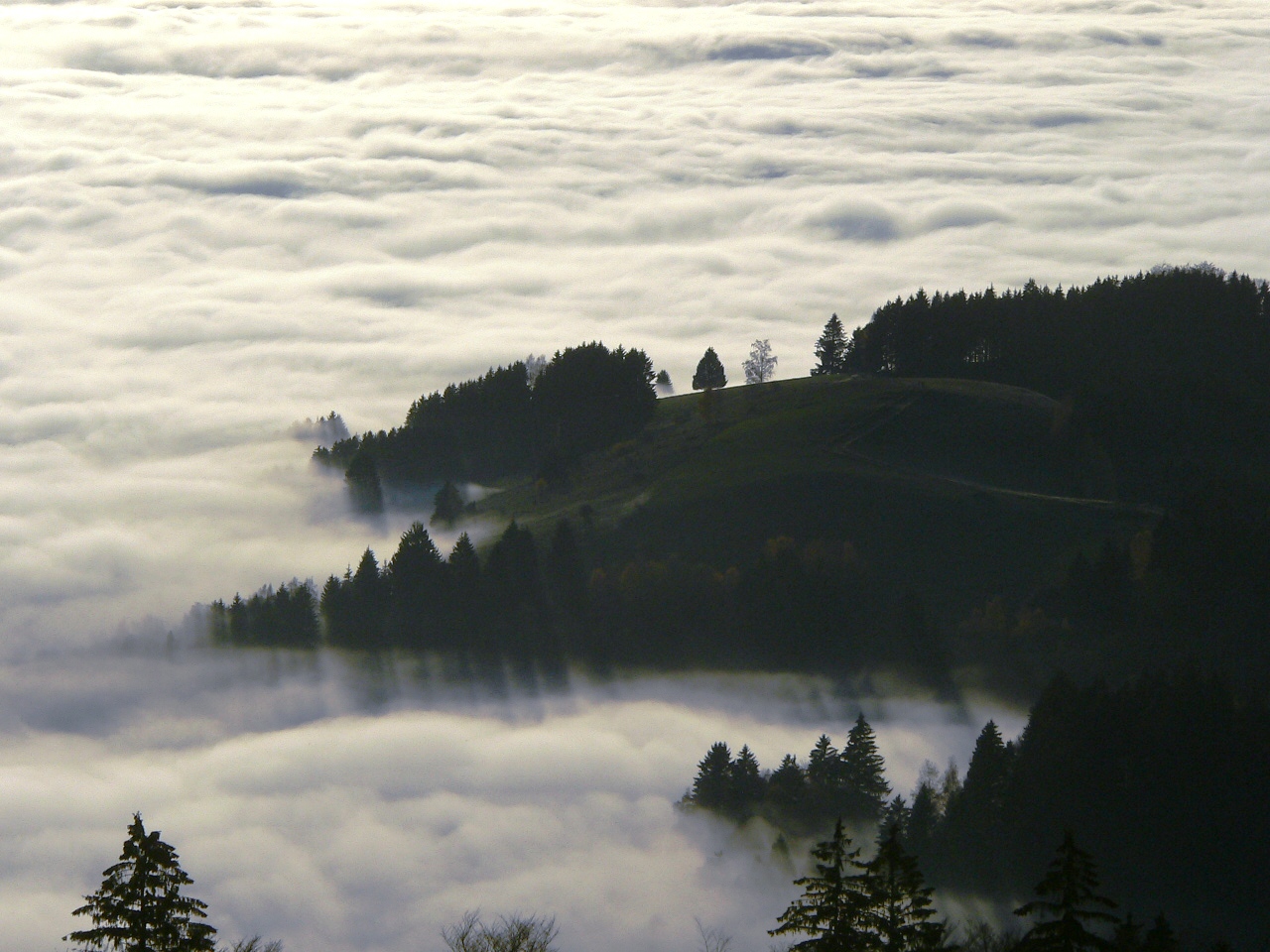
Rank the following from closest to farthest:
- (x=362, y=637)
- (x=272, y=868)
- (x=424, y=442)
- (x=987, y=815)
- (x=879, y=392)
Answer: (x=987, y=815) → (x=272, y=868) → (x=362, y=637) → (x=879, y=392) → (x=424, y=442)

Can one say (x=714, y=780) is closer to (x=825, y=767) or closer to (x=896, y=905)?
(x=825, y=767)

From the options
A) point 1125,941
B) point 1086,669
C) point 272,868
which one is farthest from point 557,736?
point 1125,941

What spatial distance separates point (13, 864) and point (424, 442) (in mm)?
86200

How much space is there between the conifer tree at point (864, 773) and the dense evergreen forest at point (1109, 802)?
0.28ft

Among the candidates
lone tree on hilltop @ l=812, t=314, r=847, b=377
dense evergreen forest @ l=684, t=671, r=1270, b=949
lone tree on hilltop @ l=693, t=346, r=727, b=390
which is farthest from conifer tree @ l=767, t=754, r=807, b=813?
lone tree on hilltop @ l=693, t=346, r=727, b=390

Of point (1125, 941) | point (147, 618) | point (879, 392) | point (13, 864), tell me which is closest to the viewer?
point (1125, 941)

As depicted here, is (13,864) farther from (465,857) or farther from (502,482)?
(502,482)

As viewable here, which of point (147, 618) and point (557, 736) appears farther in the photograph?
point (147, 618)

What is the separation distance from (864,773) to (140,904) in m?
71.4

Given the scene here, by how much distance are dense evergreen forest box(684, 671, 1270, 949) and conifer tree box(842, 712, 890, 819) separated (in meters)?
0.09

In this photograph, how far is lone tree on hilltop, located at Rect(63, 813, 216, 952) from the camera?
3766 centimetres

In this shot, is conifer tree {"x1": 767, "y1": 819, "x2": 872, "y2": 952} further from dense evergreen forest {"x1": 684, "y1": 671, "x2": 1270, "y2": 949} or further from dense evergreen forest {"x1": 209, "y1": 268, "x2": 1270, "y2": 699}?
dense evergreen forest {"x1": 209, "y1": 268, "x2": 1270, "y2": 699}

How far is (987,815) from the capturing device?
94.8 meters

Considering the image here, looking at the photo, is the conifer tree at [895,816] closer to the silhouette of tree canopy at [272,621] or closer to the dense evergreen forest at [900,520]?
the dense evergreen forest at [900,520]
